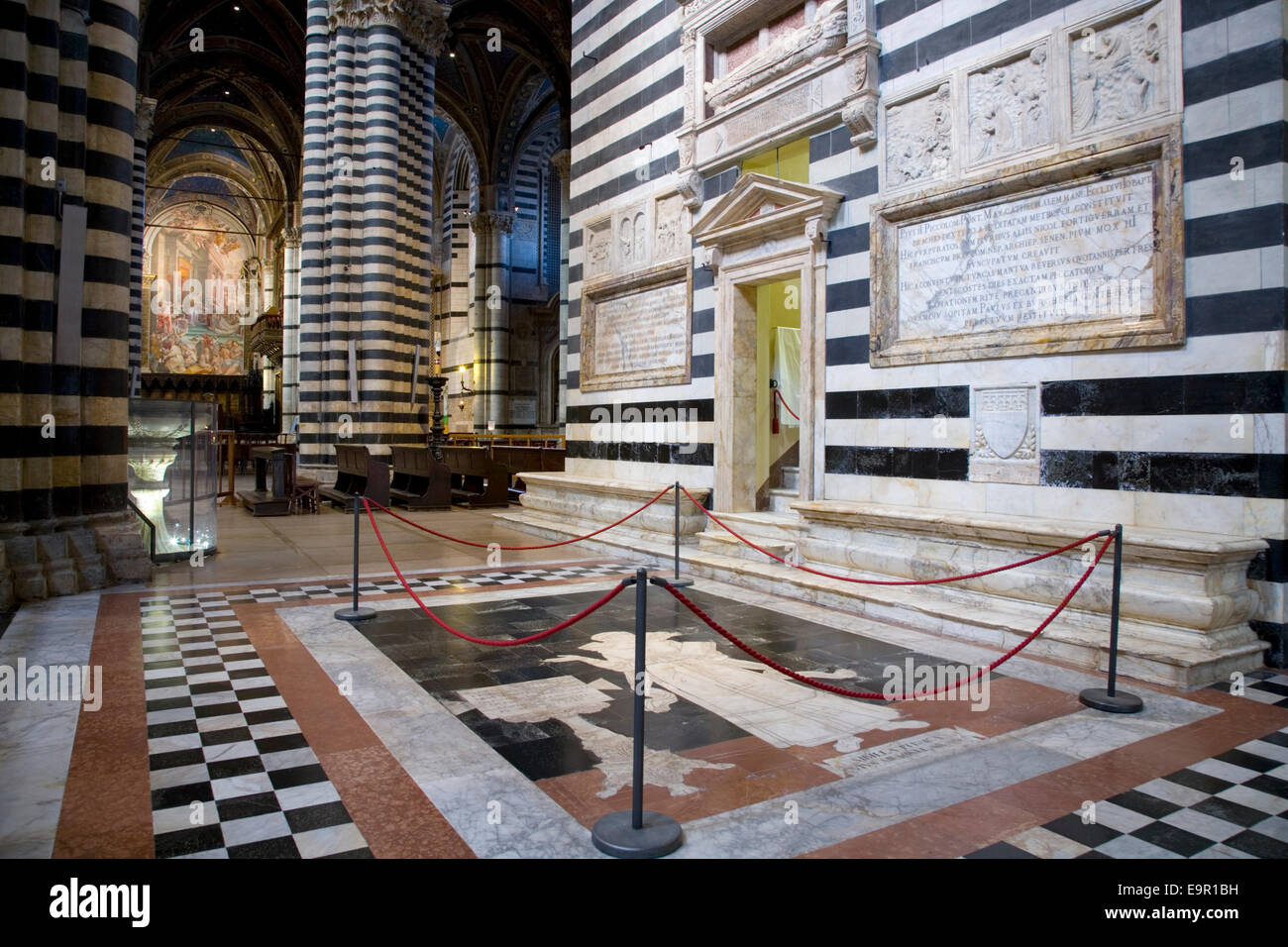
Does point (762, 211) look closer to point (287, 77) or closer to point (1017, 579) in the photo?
point (1017, 579)

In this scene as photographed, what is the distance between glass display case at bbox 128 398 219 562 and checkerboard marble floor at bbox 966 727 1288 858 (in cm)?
908

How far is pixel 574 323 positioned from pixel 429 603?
20.2 feet

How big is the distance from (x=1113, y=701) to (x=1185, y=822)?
4.52 ft

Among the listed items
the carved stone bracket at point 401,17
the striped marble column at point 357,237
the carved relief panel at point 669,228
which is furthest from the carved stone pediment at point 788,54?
the carved stone bracket at point 401,17

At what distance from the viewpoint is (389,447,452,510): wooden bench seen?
15.3 m

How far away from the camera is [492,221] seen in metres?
33.2

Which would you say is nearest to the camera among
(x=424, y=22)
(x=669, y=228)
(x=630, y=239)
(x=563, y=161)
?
(x=669, y=228)

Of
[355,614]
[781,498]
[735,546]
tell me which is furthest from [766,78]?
[355,614]

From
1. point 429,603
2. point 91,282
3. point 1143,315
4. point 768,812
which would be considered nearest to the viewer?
point 768,812

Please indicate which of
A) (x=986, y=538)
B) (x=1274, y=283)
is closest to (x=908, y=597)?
(x=986, y=538)

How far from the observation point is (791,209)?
8.13 m

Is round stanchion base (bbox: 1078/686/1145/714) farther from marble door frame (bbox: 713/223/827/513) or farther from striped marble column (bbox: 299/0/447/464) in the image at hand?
striped marble column (bbox: 299/0/447/464)

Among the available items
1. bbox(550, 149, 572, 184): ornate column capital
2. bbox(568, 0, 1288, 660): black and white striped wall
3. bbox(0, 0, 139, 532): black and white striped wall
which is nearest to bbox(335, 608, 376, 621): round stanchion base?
bbox(0, 0, 139, 532): black and white striped wall

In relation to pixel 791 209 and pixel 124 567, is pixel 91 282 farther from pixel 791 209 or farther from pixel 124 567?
pixel 791 209
